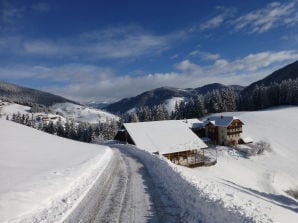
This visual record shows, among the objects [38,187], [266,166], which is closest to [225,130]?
[266,166]

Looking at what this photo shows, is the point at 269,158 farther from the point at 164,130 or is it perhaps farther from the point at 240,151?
the point at 164,130

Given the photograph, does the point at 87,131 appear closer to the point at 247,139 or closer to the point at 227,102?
the point at 227,102

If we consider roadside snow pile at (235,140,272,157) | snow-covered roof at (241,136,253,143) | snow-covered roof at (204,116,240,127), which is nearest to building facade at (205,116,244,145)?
snow-covered roof at (204,116,240,127)

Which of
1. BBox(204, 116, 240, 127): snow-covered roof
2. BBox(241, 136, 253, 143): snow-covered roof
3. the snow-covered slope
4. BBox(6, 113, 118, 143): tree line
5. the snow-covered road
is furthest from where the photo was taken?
BBox(6, 113, 118, 143): tree line

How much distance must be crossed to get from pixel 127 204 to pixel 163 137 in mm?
44225

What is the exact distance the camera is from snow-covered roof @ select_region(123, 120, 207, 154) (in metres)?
54.6

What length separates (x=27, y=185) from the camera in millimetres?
17891

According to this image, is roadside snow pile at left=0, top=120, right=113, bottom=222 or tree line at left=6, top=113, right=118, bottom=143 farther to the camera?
tree line at left=6, top=113, right=118, bottom=143

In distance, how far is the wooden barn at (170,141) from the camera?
5391 centimetres

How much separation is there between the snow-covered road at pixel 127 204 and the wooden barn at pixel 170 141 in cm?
3354

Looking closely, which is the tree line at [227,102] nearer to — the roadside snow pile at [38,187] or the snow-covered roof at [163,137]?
the snow-covered roof at [163,137]

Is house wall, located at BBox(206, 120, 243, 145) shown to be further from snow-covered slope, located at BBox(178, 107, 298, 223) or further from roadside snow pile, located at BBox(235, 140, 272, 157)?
snow-covered slope, located at BBox(178, 107, 298, 223)

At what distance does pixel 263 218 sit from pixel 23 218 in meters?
10.3

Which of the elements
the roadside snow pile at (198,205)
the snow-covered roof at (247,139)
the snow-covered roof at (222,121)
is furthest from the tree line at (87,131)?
the roadside snow pile at (198,205)
